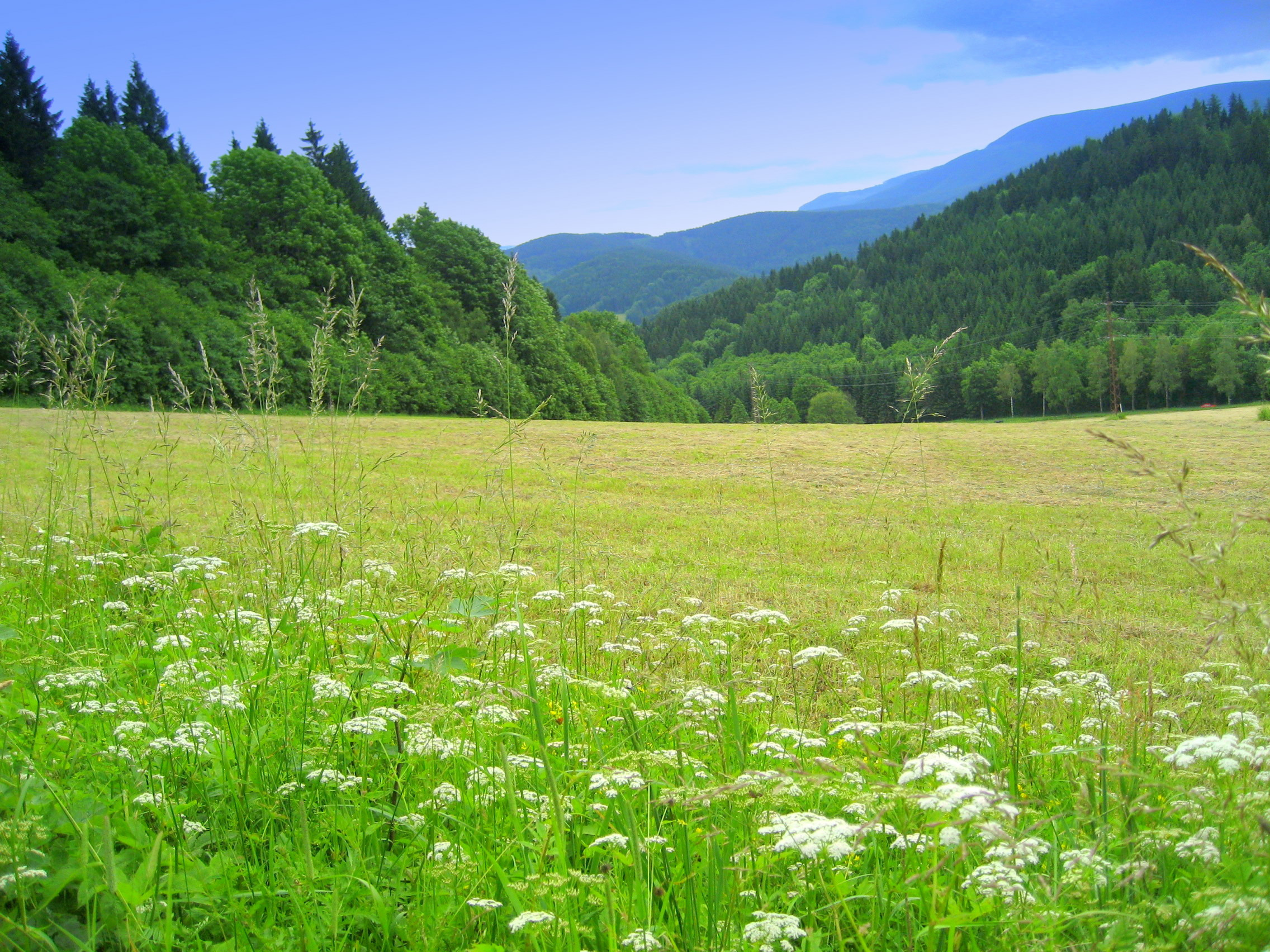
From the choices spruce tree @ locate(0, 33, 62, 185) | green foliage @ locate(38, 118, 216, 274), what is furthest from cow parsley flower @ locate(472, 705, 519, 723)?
spruce tree @ locate(0, 33, 62, 185)

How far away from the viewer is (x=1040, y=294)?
398 feet

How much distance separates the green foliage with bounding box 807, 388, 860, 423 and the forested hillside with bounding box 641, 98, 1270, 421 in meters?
4.65

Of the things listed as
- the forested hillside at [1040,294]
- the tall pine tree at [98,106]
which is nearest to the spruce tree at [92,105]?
the tall pine tree at [98,106]

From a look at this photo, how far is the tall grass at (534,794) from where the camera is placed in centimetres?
149

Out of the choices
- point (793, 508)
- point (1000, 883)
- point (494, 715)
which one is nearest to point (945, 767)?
point (1000, 883)

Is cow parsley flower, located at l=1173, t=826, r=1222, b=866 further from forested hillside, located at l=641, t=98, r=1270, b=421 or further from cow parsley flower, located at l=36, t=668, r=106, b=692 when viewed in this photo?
forested hillside, located at l=641, t=98, r=1270, b=421

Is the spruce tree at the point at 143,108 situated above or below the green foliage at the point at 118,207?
above

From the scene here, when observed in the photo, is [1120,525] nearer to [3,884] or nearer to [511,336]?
[511,336]

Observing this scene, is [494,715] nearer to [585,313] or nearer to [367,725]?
[367,725]

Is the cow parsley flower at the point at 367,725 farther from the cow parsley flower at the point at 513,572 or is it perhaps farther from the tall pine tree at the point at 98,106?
the tall pine tree at the point at 98,106

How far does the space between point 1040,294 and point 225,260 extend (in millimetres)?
119979

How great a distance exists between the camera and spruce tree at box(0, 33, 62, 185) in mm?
35781

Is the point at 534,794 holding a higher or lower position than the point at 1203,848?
lower

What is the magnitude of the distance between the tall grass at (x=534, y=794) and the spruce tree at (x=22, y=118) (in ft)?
144
